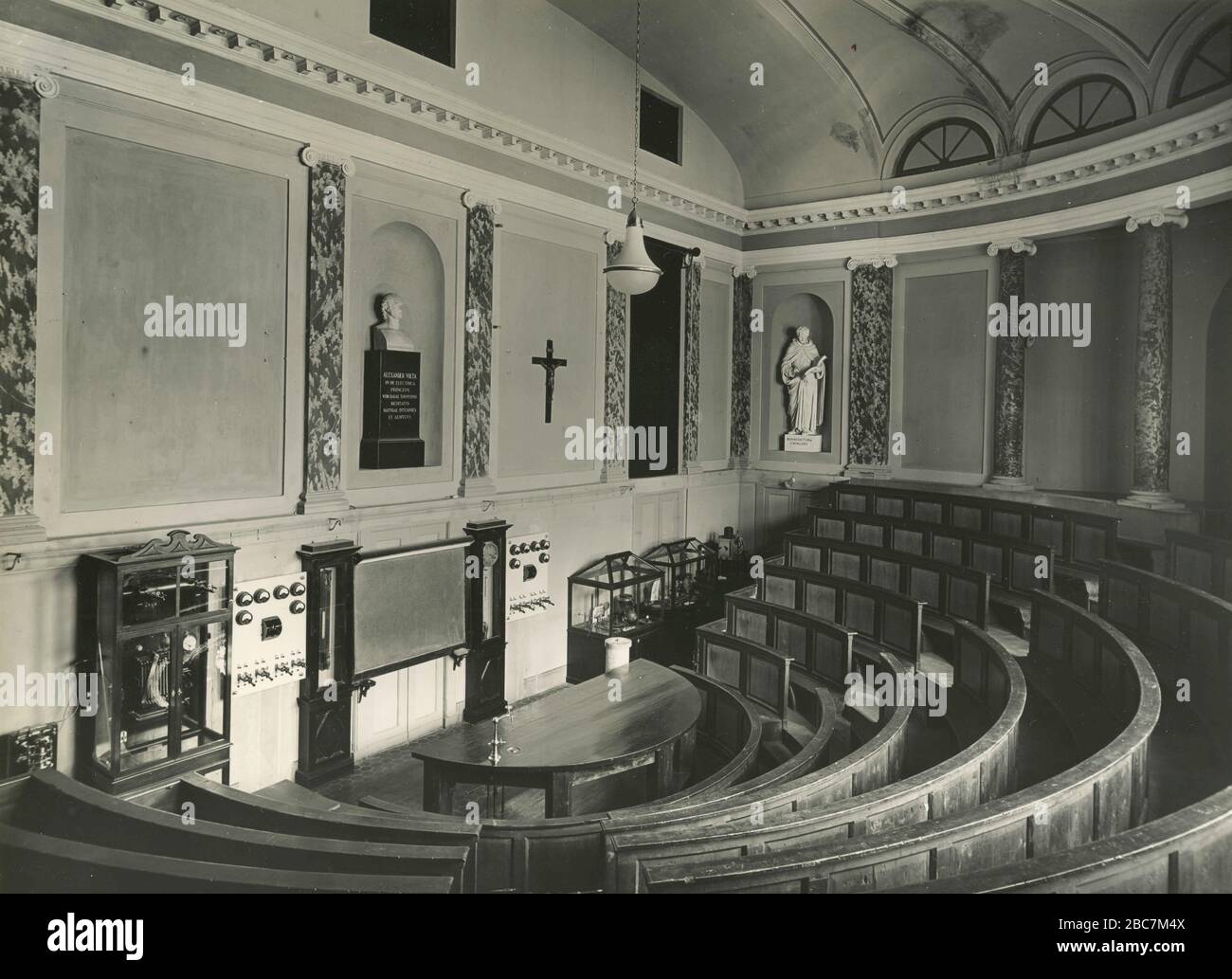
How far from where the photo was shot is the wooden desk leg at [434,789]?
5.77 metres

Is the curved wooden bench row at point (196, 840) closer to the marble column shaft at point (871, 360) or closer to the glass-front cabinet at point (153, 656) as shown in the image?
the glass-front cabinet at point (153, 656)

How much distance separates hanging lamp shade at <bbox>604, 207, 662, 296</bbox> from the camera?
6805 mm

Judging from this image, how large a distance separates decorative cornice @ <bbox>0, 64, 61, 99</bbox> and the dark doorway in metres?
6.39

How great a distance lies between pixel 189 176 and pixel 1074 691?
725 centimetres

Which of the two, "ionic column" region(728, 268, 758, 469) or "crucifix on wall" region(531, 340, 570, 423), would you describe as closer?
"crucifix on wall" region(531, 340, 570, 423)

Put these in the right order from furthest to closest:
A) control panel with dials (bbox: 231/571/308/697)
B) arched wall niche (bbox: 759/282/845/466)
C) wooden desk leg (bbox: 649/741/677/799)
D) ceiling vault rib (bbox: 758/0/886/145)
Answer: arched wall niche (bbox: 759/282/845/466)
ceiling vault rib (bbox: 758/0/886/145)
control panel with dials (bbox: 231/571/308/697)
wooden desk leg (bbox: 649/741/677/799)

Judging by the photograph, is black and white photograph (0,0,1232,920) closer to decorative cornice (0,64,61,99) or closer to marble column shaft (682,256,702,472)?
decorative cornice (0,64,61,99)

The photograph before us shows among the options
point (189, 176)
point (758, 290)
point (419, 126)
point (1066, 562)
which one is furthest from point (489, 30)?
point (1066, 562)

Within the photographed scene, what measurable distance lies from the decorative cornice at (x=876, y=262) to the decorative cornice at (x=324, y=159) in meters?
6.98

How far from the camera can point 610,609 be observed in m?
9.92

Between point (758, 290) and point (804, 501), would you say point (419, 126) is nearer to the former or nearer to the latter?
point (758, 290)

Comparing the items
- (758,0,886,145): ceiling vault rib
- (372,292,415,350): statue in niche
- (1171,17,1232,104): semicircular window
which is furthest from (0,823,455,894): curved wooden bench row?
(758,0,886,145): ceiling vault rib

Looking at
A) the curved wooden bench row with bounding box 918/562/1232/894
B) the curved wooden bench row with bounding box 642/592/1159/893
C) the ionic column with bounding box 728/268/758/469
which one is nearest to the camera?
the curved wooden bench row with bounding box 918/562/1232/894

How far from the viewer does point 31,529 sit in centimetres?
532
